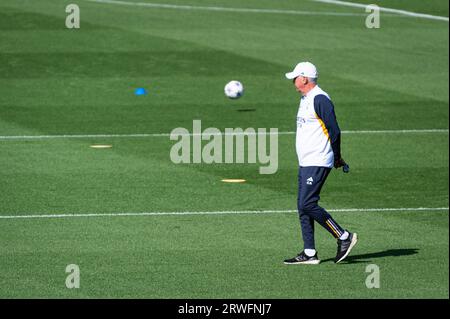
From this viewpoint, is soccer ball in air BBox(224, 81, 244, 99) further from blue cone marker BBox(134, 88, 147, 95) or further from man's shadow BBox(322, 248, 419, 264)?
man's shadow BBox(322, 248, 419, 264)

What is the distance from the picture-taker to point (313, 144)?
12969 mm

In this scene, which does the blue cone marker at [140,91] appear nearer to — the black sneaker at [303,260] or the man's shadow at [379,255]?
the man's shadow at [379,255]

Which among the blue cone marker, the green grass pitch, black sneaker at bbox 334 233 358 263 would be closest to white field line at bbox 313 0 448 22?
the green grass pitch

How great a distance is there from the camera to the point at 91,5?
35.3m

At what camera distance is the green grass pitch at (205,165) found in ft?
42.3

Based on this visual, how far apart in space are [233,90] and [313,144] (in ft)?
42.0

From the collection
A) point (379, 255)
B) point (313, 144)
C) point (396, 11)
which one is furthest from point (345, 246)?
point (396, 11)

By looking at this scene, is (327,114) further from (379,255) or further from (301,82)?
(379,255)

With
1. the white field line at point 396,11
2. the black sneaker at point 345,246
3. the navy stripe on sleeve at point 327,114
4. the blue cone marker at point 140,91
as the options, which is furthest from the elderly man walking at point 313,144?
the white field line at point 396,11

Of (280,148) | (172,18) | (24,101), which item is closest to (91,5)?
(172,18)

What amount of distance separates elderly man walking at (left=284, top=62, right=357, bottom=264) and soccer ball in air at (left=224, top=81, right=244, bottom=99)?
12668 mm

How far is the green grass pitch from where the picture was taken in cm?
1290

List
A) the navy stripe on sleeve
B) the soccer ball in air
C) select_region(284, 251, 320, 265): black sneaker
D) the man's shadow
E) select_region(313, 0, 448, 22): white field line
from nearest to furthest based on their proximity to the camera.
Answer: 1. the navy stripe on sleeve
2. select_region(284, 251, 320, 265): black sneaker
3. the man's shadow
4. the soccer ball in air
5. select_region(313, 0, 448, 22): white field line
